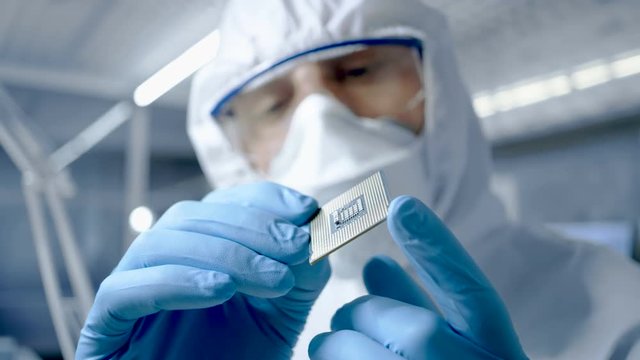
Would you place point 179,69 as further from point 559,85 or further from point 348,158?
point 559,85

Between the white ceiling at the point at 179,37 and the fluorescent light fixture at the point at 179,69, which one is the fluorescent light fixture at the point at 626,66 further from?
the fluorescent light fixture at the point at 179,69

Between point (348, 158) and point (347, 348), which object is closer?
point (347, 348)

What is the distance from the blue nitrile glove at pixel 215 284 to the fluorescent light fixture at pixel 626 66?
5.82 feet

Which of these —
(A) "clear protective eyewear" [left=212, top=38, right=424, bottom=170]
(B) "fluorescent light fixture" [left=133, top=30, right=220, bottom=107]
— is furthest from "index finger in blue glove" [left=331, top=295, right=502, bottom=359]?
(B) "fluorescent light fixture" [left=133, top=30, right=220, bottom=107]

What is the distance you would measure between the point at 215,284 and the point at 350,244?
329 millimetres

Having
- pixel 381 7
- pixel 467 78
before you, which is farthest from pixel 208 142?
pixel 467 78

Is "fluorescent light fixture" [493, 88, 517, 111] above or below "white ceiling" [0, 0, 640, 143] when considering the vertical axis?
below

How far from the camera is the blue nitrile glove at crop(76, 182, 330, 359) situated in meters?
0.52

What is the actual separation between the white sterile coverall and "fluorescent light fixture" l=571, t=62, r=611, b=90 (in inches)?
45.7

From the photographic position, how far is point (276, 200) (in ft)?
1.98

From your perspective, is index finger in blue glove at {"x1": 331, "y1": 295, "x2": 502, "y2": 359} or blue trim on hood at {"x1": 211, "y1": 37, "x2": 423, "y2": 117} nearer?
index finger in blue glove at {"x1": 331, "y1": 295, "x2": 502, "y2": 359}

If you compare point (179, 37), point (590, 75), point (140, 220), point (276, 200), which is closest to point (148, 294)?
point (276, 200)

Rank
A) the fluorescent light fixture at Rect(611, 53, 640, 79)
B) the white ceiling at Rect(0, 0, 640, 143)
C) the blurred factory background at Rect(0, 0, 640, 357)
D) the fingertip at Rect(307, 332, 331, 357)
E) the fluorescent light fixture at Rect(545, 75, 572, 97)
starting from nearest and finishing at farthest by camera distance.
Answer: the fingertip at Rect(307, 332, 331, 357) → the white ceiling at Rect(0, 0, 640, 143) → the blurred factory background at Rect(0, 0, 640, 357) → the fluorescent light fixture at Rect(611, 53, 640, 79) → the fluorescent light fixture at Rect(545, 75, 572, 97)

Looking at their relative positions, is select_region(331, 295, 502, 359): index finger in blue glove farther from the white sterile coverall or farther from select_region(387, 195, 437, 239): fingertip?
the white sterile coverall
